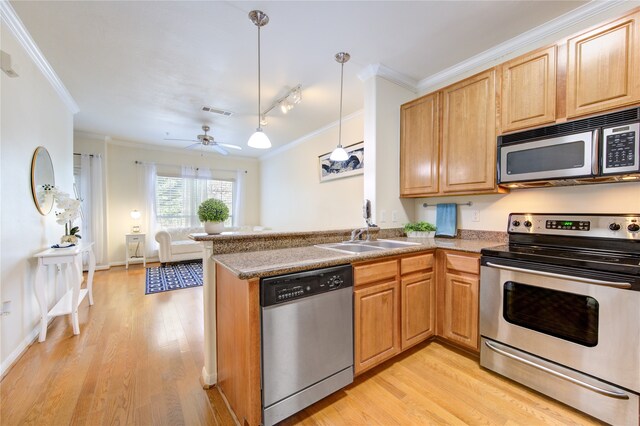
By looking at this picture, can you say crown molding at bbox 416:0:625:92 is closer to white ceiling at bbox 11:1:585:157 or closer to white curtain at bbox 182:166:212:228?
white ceiling at bbox 11:1:585:157

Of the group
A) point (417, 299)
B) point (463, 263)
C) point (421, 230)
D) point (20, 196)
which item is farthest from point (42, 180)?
point (463, 263)

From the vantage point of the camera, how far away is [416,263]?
202cm

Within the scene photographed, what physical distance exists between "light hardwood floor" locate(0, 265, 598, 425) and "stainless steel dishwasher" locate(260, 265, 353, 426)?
0.64 ft

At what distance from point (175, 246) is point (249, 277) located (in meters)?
4.90

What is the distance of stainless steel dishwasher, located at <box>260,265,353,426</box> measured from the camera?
128 centimetres

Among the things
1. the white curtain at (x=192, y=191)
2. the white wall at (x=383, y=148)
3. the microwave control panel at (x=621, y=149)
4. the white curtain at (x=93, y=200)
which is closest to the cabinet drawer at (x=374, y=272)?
the white wall at (x=383, y=148)

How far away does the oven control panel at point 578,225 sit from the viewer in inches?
64.4

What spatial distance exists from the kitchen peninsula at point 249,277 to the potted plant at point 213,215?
0.31ft

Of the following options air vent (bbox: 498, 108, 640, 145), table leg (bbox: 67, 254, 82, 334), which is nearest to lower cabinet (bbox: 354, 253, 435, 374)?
air vent (bbox: 498, 108, 640, 145)

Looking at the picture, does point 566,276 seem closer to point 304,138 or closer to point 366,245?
point 366,245

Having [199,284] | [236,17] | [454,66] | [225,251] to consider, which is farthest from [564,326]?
[199,284]

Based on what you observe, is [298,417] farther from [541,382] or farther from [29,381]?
[29,381]

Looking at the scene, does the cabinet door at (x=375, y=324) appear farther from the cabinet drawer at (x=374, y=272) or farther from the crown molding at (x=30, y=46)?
the crown molding at (x=30, y=46)

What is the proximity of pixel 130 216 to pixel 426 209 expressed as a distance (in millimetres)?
5874
